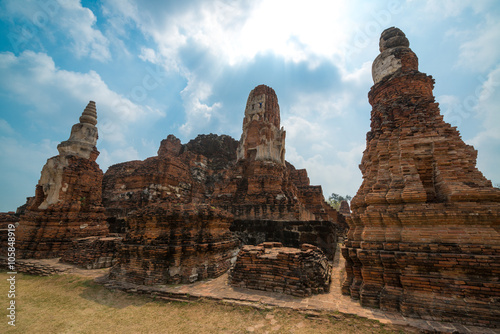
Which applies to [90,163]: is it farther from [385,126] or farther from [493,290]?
[493,290]

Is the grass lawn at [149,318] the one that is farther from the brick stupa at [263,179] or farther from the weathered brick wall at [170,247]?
the brick stupa at [263,179]

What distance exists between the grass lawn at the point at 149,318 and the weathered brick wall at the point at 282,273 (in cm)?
103

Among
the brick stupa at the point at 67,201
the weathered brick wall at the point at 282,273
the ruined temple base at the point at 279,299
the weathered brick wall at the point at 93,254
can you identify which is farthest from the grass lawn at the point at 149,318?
the brick stupa at the point at 67,201

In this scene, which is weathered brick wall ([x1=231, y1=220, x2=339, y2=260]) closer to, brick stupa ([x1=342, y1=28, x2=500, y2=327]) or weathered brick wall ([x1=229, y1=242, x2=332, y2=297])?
brick stupa ([x1=342, y1=28, x2=500, y2=327])

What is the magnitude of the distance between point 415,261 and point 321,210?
17.4m

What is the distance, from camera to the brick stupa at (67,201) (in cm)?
989

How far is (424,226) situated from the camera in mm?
4766

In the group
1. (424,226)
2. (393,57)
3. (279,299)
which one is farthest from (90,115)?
(424,226)

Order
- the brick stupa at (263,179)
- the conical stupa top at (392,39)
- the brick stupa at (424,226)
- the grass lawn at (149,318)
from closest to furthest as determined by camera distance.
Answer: the grass lawn at (149,318), the brick stupa at (424,226), the conical stupa top at (392,39), the brick stupa at (263,179)

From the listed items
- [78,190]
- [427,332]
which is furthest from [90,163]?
[427,332]

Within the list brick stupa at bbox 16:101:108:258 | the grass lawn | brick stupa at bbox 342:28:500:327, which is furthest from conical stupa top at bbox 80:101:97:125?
brick stupa at bbox 342:28:500:327

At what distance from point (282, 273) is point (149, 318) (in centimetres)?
297

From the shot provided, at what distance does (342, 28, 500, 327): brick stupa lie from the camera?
4.14 m

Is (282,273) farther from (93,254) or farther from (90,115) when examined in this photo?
(90,115)
